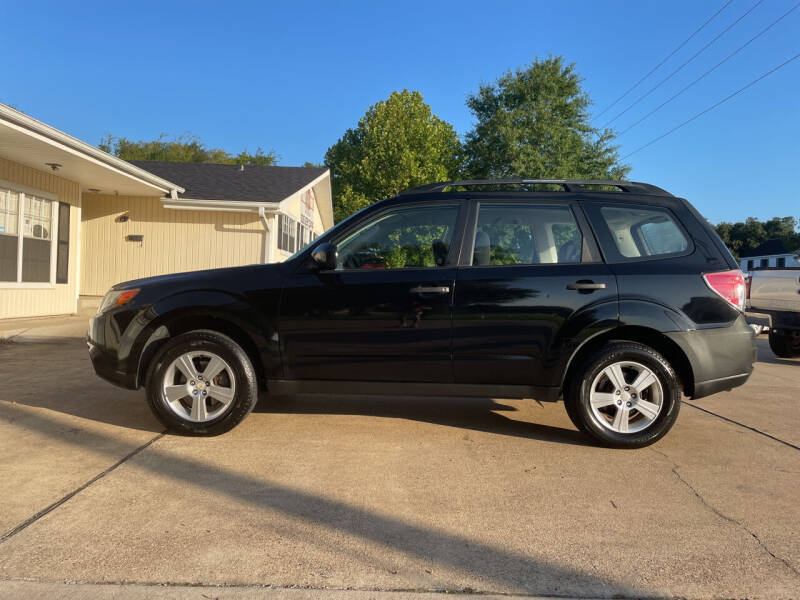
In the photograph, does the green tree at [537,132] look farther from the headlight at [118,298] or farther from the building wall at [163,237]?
the headlight at [118,298]

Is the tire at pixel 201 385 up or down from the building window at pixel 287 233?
down

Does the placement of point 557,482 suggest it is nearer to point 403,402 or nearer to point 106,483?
point 403,402

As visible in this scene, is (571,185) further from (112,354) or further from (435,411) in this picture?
(112,354)

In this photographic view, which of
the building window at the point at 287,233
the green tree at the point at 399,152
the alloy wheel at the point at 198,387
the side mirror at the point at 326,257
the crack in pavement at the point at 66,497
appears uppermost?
the green tree at the point at 399,152

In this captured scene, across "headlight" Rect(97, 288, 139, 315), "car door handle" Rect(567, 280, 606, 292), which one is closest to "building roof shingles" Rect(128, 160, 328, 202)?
"headlight" Rect(97, 288, 139, 315)

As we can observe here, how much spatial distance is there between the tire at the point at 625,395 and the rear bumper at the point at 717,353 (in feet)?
0.55

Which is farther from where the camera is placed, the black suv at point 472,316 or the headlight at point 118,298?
the headlight at point 118,298

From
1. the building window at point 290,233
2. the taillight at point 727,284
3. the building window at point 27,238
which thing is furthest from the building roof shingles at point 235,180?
the taillight at point 727,284

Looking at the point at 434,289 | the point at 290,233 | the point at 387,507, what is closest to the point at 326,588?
the point at 387,507

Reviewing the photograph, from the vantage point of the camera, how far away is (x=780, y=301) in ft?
29.2

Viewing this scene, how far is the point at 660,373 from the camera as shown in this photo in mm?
4055

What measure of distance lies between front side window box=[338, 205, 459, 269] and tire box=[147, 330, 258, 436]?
1.09 metres

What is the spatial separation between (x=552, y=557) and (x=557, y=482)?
965mm

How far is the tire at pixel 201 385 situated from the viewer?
13.8 feet
